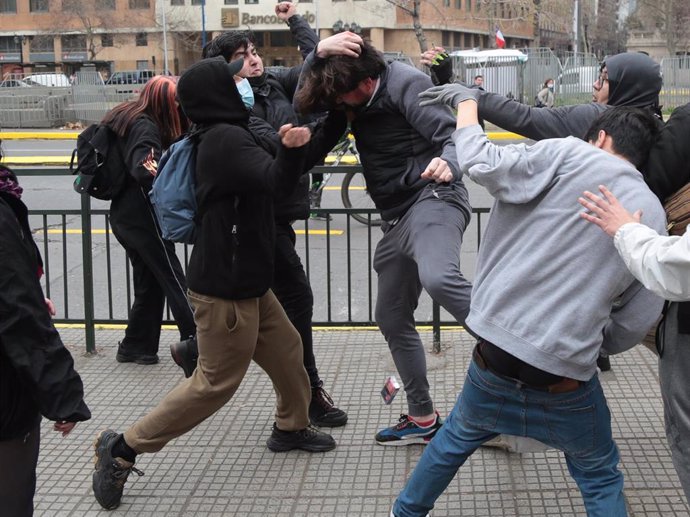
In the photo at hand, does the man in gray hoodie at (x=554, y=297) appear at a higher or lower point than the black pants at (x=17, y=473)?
higher

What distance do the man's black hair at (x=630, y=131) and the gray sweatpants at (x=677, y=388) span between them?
49 cm

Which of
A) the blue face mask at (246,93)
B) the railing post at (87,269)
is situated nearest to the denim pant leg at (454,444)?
the blue face mask at (246,93)

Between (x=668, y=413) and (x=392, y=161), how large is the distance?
1604mm

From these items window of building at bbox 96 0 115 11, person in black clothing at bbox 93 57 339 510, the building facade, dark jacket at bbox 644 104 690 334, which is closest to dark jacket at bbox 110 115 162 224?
person in black clothing at bbox 93 57 339 510

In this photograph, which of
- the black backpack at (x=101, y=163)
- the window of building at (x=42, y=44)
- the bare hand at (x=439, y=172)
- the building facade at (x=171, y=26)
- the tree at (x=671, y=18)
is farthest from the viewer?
the window of building at (x=42, y=44)

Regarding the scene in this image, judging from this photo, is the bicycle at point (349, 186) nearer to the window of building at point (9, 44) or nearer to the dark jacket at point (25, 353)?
the dark jacket at point (25, 353)

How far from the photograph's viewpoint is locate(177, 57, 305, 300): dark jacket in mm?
3551

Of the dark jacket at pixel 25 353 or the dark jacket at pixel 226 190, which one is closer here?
the dark jacket at pixel 25 353

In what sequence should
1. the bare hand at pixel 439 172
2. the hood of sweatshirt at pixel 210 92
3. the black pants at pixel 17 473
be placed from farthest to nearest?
1. the hood of sweatshirt at pixel 210 92
2. the bare hand at pixel 439 172
3. the black pants at pixel 17 473

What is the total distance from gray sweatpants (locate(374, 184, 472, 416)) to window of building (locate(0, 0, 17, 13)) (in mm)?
71204

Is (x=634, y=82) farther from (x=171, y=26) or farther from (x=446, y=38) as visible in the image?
(x=446, y=38)

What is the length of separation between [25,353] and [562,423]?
1668 millimetres

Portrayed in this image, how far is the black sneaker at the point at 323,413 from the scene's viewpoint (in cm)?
464

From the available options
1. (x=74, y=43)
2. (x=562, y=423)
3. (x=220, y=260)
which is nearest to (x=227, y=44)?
(x=220, y=260)
